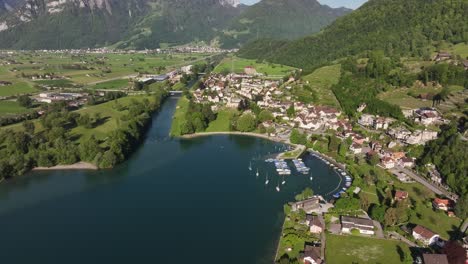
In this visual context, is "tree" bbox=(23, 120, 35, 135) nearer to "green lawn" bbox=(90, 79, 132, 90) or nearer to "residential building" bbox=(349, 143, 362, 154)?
"green lawn" bbox=(90, 79, 132, 90)

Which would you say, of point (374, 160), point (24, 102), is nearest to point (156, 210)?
point (374, 160)

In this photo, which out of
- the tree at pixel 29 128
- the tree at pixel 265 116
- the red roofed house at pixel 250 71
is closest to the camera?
the tree at pixel 29 128

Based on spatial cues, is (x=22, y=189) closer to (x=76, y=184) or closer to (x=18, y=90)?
(x=76, y=184)

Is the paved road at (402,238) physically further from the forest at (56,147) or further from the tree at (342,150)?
the forest at (56,147)

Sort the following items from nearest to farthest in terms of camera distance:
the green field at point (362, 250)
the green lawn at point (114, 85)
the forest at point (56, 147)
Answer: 1. the green field at point (362, 250)
2. the forest at point (56, 147)
3. the green lawn at point (114, 85)

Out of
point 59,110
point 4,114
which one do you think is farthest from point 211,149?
point 4,114

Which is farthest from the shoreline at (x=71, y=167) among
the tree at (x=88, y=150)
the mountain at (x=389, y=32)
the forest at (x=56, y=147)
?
the mountain at (x=389, y=32)

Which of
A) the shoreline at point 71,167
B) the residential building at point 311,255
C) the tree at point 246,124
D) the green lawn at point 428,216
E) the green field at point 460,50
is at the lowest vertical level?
the green lawn at point 428,216
